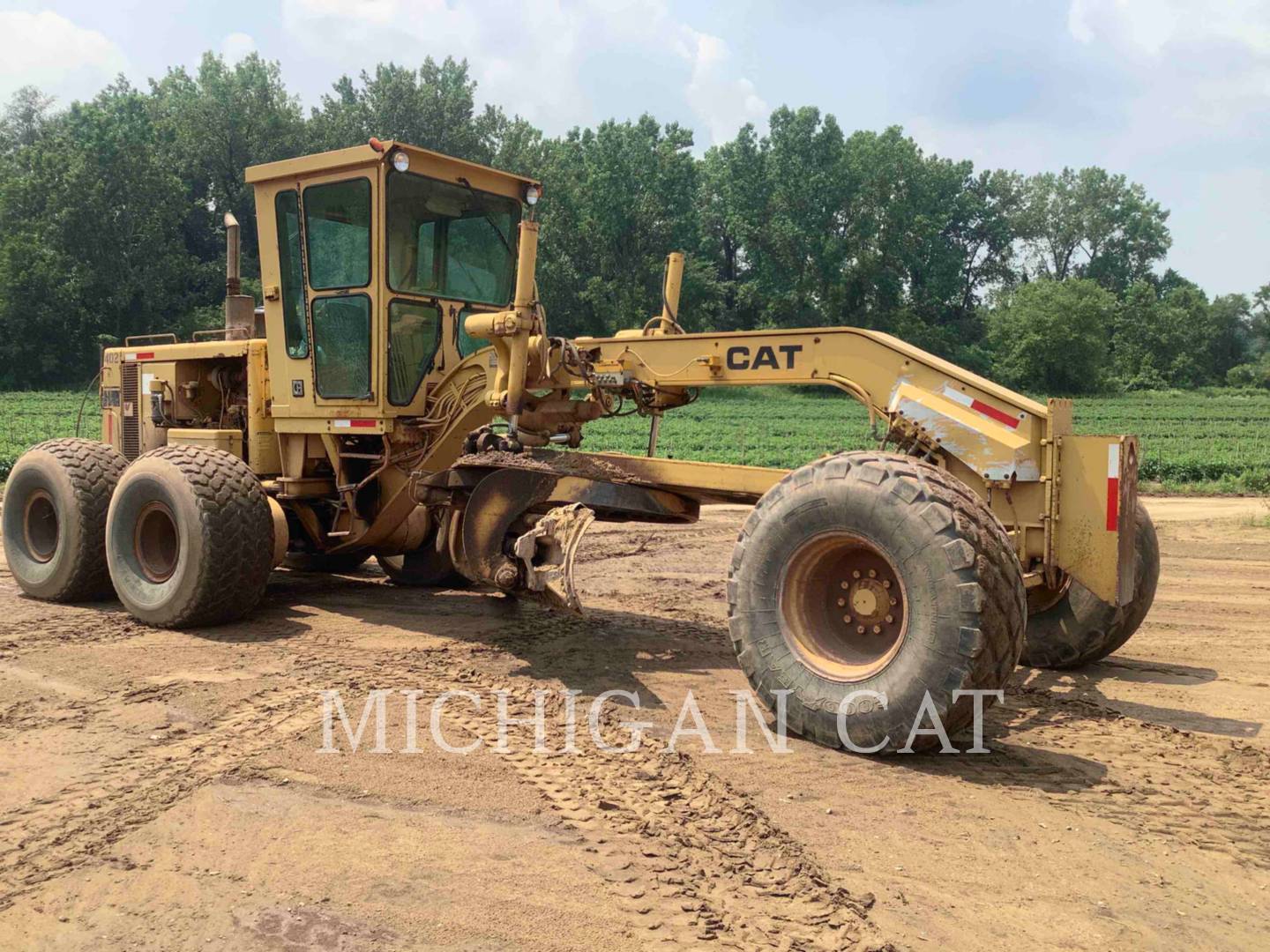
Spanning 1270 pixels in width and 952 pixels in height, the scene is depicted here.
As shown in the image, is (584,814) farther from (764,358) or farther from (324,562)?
(324,562)

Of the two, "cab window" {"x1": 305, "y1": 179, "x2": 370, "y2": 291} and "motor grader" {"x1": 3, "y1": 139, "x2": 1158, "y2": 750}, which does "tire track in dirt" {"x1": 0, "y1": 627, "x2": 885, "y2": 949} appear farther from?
"cab window" {"x1": 305, "y1": 179, "x2": 370, "y2": 291}

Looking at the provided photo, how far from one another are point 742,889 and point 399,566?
20.3ft

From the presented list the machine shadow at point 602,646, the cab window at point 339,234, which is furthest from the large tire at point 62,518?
the cab window at point 339,234

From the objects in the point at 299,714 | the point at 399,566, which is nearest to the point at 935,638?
the point at 299,714

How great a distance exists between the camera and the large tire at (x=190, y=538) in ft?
22.9

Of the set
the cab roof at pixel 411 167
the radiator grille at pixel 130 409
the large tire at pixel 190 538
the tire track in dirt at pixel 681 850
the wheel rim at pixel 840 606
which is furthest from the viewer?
the radiator grille at pixel 130 409

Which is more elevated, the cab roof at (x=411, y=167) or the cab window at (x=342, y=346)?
the cab roof at (x=411, y=167)

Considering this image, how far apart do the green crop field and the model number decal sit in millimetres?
8418

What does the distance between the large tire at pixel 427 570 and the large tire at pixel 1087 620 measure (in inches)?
182

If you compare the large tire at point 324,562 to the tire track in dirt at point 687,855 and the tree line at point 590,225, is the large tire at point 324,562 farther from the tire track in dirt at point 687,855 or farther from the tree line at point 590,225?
the tree line at point 590,225

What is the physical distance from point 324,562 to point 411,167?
3867 mm

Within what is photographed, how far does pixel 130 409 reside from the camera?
927 centimetres

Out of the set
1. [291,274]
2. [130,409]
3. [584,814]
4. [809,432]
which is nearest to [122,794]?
[584,814]

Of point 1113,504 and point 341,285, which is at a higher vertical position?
point 341,285
